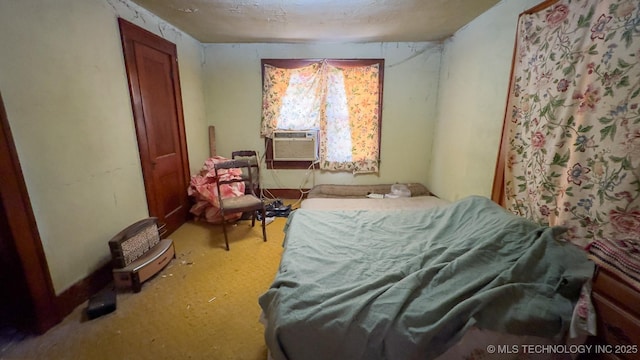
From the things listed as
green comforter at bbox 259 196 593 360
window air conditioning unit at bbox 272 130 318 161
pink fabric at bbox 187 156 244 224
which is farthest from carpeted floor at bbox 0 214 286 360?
window air conditioning unit at bbox 272 130 318 161

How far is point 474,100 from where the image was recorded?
2.54 m

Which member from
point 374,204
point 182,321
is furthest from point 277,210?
point 182,321

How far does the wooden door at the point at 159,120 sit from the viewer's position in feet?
7.40

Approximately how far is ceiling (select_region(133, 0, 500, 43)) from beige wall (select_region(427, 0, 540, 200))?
20 centimetres

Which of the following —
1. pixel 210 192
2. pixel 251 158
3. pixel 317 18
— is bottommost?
pixel 210 192

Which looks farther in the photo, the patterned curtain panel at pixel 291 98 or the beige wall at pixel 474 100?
the patterned curtain panel at pixel 291 98

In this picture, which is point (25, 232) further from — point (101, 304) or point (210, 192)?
point (210, 192)

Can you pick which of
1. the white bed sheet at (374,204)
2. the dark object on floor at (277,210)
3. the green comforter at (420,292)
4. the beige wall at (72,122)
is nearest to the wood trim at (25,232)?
the beige wall at (72,122)

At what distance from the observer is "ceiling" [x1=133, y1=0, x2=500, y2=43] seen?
7.14 feet

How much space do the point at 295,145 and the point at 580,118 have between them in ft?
9.43

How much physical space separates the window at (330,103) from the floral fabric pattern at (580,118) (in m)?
1.86

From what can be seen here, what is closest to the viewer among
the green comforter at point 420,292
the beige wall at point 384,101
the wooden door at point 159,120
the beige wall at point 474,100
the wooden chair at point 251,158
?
the green comforter at point 420,292

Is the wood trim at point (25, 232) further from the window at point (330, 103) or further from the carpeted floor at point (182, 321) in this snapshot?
the window at point (330, 103)

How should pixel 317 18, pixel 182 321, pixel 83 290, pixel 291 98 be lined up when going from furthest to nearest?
pixel 291 98
pixel 317 18
pixel 83 290
pixel 182 321
